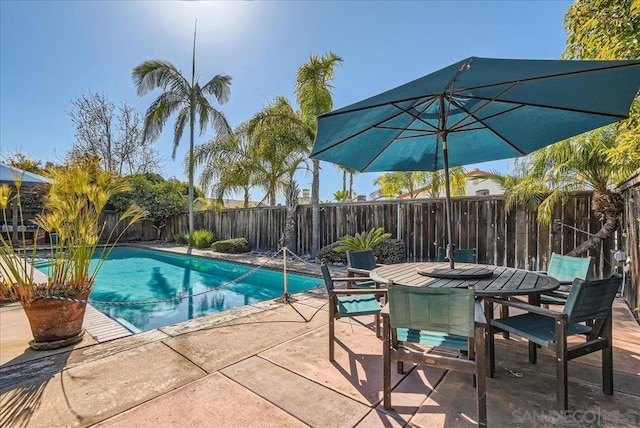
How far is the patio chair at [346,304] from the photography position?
2382mm

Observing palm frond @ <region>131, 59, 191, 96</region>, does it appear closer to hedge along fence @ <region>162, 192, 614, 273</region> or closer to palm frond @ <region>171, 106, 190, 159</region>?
palm frond @ <region>171, 106, 190, 159</region>

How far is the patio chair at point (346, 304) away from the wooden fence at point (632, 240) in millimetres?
2997

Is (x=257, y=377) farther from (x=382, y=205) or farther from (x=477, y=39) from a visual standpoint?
(x=477, y=39)

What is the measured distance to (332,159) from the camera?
330 centimetres

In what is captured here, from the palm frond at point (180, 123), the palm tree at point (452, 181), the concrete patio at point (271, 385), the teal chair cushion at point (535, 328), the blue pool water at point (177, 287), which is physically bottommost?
the blue pool water at point (177, 287)

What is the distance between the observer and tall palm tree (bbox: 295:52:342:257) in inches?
326

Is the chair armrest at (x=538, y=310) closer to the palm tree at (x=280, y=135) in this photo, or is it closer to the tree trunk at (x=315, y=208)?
the tree trunk at (x=315, y=208)

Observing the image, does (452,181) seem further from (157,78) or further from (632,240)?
(157,78)

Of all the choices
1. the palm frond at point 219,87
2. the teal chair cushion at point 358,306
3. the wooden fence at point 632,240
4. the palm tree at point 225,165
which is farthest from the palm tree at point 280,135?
the wooden fence at point 632,240

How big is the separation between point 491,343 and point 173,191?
15.6 metres

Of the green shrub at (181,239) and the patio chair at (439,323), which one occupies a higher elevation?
the patio chair at (439,323)

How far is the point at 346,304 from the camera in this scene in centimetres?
274

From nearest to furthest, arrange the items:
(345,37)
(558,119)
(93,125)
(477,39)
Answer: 1. (558,119)
2. (477,39)
3. (345,37)
4. (93,125)

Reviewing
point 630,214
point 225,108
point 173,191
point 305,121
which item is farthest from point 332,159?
point 173,191
